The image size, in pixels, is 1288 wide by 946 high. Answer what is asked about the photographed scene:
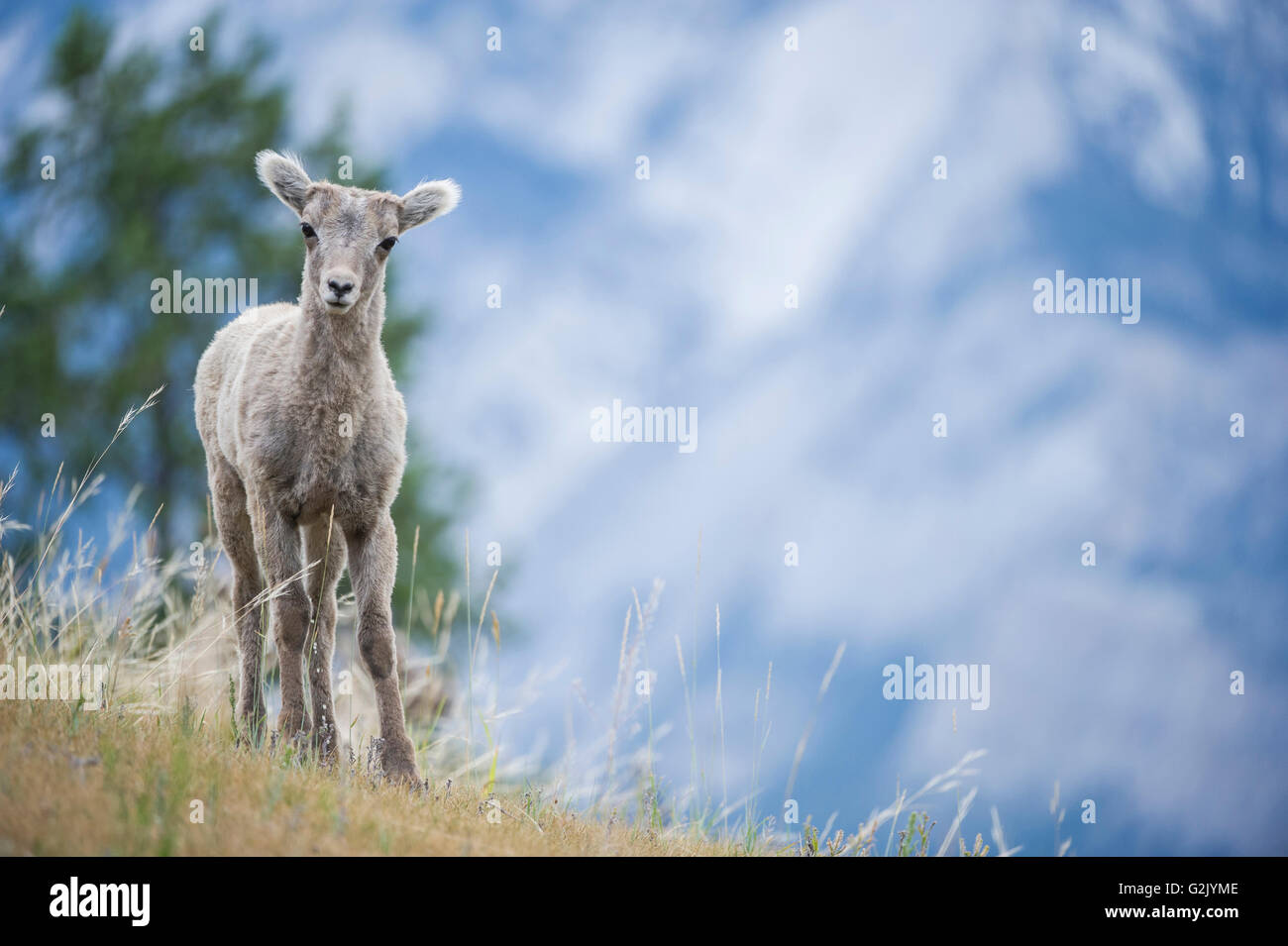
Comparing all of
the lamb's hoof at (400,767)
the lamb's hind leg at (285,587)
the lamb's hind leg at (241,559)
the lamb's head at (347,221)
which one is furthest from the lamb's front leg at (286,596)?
the lamb's head at (347,221)

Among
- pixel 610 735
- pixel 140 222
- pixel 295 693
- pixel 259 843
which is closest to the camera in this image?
pixel 259 843

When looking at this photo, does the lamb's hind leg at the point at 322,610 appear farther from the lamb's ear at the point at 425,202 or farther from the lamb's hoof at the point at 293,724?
the lamb's ear at the point at 425,202

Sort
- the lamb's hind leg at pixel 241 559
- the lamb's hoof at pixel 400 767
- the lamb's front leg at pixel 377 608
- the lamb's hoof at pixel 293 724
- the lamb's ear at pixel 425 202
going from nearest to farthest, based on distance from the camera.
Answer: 1. the lamb's hoof at pixel 400 767
2. the lamb's hoof at pixel 293 724
3. the lamb's front leg at pixel 377 608
4. the lamb's ear at pixel 425 202
5. the lamb's hind leg at pixel 241 559

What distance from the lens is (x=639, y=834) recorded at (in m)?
5.42

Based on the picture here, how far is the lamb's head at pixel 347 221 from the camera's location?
19.8ft

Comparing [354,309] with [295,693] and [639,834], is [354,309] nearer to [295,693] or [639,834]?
[295,693]

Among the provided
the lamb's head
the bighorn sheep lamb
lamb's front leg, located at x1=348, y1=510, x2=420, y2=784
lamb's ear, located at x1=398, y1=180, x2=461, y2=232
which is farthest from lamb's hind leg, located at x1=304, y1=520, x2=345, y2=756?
lamb's ear, located at x1=398, y1=180, x2=461, y2=232

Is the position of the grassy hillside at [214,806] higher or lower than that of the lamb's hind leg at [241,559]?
lower

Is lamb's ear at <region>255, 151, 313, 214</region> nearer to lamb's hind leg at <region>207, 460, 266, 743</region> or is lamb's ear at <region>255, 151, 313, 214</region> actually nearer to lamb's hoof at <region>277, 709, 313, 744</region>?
lamb's hind leg at <region>207, 460, 266, 743</region>

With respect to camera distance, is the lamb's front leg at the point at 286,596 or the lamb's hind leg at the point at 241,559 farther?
the lamb's hind leg at the point at 241,559

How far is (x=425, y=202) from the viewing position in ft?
22.0

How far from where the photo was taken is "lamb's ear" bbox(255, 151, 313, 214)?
21.3ft
